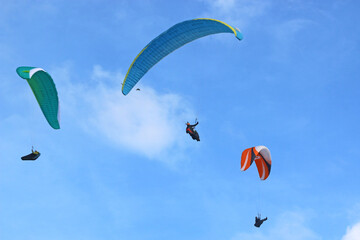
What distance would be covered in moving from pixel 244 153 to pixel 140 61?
10.5 metres

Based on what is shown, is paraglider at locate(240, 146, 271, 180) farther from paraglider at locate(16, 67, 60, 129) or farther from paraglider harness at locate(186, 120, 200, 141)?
paraglider at locate(16, 67, 60, 129)

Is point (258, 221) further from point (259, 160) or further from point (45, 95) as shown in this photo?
point (45, 95)

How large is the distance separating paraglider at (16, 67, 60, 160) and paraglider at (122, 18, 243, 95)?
16.7ft

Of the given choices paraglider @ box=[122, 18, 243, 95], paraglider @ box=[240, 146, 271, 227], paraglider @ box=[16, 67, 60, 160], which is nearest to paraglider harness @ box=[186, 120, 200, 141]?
paraglider @ box=[240, 146, 271, 227]

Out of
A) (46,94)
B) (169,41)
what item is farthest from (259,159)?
(46,94)

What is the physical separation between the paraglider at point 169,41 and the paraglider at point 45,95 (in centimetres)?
509

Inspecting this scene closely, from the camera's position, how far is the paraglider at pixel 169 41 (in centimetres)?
3247

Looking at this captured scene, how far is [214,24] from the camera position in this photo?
32.3 m

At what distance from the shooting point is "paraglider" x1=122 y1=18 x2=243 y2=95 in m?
32.5

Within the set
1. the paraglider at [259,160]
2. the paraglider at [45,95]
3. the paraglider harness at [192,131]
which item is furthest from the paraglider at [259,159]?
the paraglider at [45,95]

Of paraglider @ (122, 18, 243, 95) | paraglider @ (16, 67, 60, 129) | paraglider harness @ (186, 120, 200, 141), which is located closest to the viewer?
Result: paraglider @ (122, 18, 243, 95)

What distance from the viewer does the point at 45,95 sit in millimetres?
34844

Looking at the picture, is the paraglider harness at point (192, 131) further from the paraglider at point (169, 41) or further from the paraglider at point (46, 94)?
the paraglider at point (46, 94)

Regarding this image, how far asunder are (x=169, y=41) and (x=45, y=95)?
9568mm
